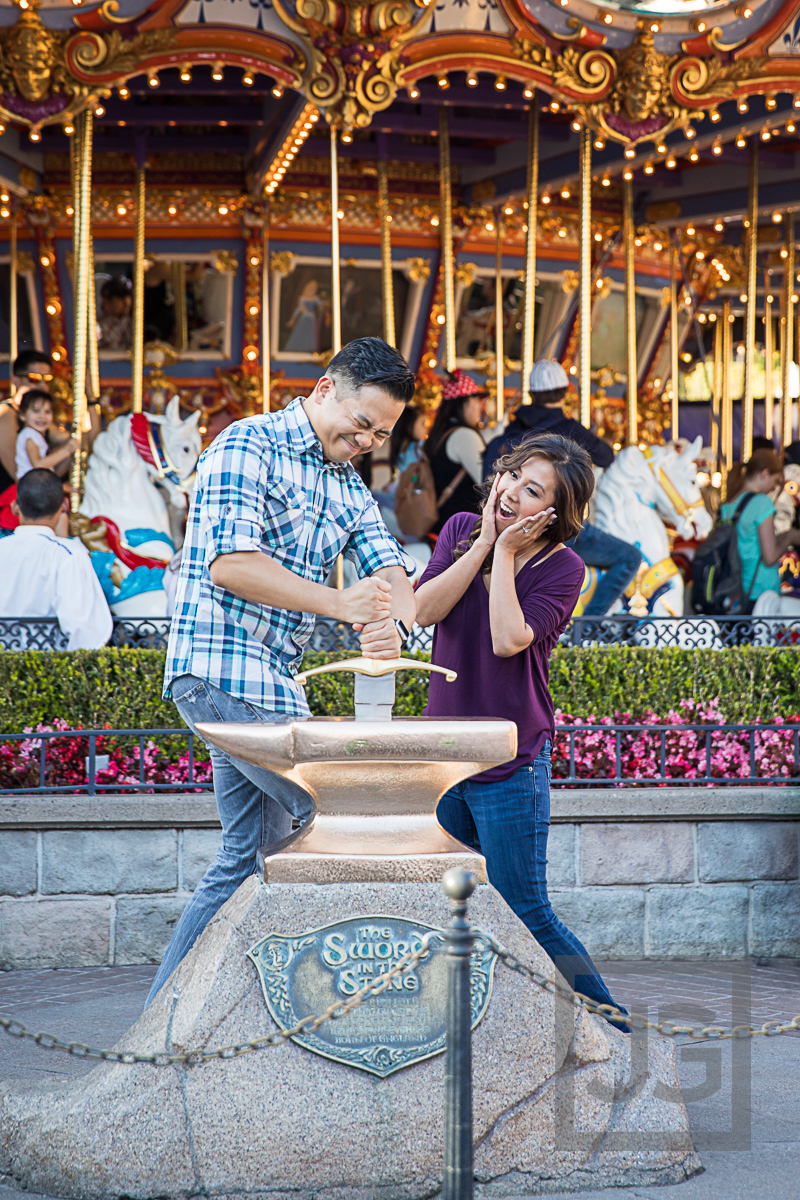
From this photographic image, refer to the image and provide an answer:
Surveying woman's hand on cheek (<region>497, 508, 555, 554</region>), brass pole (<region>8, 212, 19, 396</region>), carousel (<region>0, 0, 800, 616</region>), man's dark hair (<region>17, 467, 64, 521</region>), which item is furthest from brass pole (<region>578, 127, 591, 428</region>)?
woman's hand on cheek (<region>497, 508, 555, 554</region>)

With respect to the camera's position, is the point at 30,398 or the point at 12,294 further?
the point at 12,294

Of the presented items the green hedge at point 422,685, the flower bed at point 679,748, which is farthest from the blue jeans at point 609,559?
the flower bed at point 679,748

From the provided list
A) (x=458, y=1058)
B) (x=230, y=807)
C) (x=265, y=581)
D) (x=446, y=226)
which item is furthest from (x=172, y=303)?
(x=458, y=1058)

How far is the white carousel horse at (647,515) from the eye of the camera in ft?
27.5

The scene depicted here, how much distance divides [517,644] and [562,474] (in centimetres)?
42

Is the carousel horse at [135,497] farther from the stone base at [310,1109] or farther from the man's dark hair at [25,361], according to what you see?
the stone base at [310,1109]

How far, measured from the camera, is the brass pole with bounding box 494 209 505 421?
1233 centimetres

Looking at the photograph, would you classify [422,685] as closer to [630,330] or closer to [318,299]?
[630,330]

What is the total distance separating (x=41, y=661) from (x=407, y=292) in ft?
25.7

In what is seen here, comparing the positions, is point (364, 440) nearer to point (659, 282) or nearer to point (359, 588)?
point (359, 588)

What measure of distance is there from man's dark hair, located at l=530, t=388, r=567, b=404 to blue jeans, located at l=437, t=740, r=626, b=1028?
505cm

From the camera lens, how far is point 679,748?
226 inches

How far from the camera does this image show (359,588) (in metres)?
2.79

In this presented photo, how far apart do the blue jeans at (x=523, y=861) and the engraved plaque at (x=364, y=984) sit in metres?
0.34
